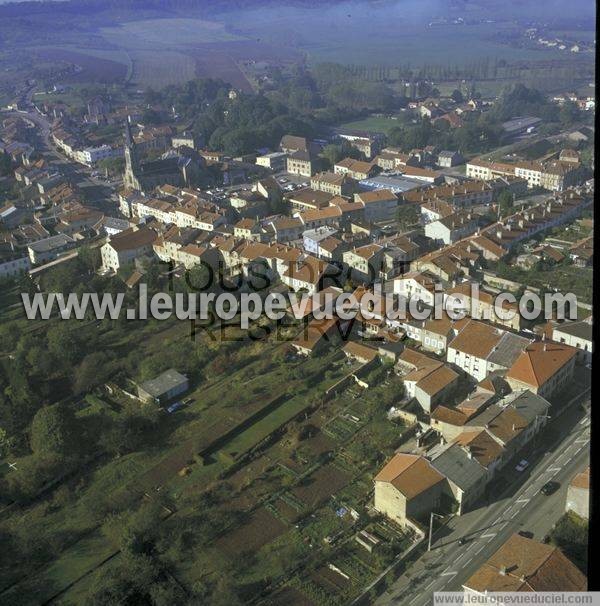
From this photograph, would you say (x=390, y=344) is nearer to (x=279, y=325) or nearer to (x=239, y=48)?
(x=279, y=325)

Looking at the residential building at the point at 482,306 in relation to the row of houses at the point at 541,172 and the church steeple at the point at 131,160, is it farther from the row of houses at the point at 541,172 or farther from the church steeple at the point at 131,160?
the church steeple at the point at 131,160

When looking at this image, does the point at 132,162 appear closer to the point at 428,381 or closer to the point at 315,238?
the point at 315,238

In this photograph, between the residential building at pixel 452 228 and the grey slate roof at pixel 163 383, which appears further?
the residential building at pixel 452 228

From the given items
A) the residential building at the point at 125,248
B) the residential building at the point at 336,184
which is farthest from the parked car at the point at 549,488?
the residential building at the point at 336,184

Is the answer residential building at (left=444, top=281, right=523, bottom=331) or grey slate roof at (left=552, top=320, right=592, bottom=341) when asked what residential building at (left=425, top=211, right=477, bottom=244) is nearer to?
residential building at (left=444, top=281, right=523, bottom=331)

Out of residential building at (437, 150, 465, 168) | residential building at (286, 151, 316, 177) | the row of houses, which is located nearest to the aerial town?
the row of houses
